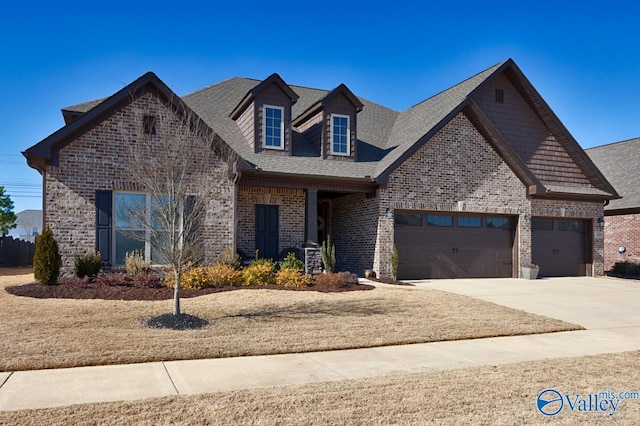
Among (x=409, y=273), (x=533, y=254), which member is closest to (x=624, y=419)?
(x=409, y=273)

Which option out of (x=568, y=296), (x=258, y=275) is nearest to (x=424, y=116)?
(x=568, y=296)

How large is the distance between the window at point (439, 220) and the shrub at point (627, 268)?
8.64 meters

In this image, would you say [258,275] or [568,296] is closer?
[258,275]

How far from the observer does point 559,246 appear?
71.5 feet

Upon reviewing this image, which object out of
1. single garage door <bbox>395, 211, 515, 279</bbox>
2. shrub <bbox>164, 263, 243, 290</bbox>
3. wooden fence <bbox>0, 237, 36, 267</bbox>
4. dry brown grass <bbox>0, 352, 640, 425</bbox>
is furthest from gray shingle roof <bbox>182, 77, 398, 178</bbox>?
wooden fence <bbox>0, 237, 36, 267</bbox>

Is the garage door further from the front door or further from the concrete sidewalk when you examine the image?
the front door

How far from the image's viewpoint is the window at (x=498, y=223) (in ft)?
65.9

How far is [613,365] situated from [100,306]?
29.5ft

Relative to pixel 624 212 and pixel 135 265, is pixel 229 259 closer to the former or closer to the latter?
pixel 135 265

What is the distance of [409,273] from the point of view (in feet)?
61.7

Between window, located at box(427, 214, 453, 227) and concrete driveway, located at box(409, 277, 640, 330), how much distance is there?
211 cm

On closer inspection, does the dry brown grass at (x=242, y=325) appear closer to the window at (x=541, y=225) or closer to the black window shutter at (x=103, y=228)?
the black window shutter at (x=103, y=228)

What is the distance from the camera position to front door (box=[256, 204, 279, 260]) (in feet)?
58.5

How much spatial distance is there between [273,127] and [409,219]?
18.5 feet
